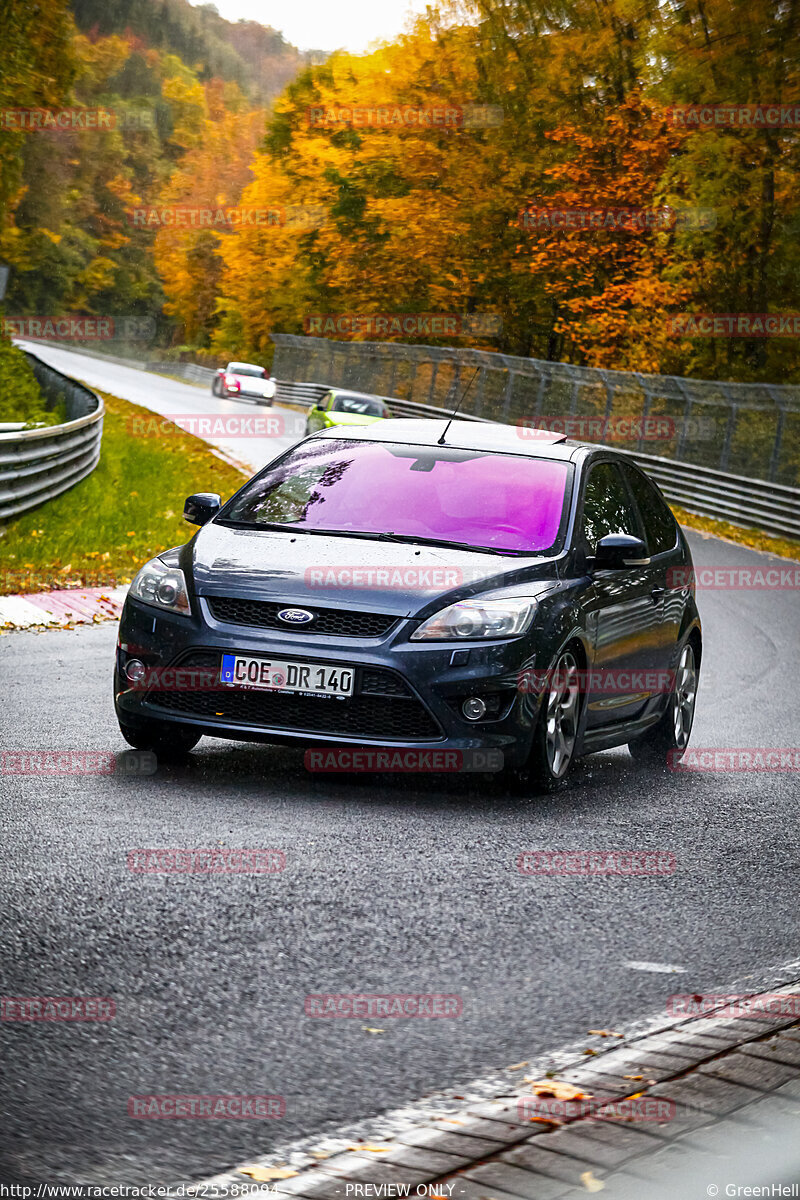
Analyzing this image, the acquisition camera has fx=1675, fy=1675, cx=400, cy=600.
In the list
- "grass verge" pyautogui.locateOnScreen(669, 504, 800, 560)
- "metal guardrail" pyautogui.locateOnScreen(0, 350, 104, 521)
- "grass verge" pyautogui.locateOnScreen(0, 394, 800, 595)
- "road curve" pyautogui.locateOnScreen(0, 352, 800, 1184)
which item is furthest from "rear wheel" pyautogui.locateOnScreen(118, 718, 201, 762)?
"grass verge" pyautogui.locateOnScreen(669, 504, 800, 560)

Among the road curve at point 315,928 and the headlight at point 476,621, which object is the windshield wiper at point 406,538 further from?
the road curve at point 315,928

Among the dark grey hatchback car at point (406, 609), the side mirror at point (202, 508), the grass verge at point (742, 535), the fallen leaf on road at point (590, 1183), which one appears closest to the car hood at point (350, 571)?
the dark grey hatchback car at point (406, 609)

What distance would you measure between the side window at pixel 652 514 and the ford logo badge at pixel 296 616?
279 cm

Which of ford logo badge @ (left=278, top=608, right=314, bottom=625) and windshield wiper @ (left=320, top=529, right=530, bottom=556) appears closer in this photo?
ford logo badge @ (left=278, top=608, right=314, bottom=625)

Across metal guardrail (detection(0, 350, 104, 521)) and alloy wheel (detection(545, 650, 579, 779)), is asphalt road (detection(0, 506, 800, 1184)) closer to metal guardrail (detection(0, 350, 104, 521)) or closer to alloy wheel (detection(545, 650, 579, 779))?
alloy wheel (detection(545, 650, 579, 779))

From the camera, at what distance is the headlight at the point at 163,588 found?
736cm

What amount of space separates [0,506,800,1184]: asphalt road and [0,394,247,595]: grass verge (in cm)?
683

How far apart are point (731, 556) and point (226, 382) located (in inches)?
1324

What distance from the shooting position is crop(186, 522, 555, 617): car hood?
718 centimetres

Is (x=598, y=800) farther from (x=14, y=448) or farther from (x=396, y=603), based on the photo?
(x=14, y=448)

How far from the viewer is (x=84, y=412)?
2830cm

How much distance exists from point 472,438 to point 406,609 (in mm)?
1893

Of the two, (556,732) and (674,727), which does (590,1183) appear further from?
(674,727)

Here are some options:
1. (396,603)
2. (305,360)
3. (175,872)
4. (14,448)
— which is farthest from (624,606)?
(305,360)
